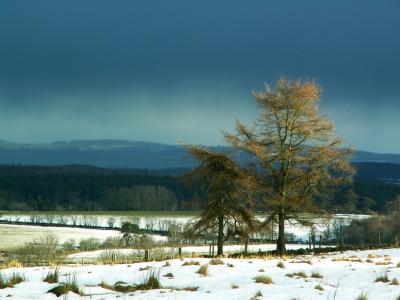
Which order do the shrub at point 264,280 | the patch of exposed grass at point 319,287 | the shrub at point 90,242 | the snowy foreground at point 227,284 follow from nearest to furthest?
the snowy foreground at point 227,284
the patch of exposed grass at point 319,287
the shrub at point 264,280
the shrub at point 90,242

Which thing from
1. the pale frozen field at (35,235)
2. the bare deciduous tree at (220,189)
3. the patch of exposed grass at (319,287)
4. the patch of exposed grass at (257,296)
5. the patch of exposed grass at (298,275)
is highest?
the bare deciduous tree at (220,189)

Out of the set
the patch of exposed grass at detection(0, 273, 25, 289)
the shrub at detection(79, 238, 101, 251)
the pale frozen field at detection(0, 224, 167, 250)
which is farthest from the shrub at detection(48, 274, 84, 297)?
the shrub at detection(79, 238, 101, 251)

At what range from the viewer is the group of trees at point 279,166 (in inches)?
1746

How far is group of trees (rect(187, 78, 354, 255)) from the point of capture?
145 feet

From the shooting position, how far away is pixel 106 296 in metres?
14.9

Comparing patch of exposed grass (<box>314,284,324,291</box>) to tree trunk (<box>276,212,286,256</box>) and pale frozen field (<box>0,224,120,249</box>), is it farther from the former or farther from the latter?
pale frozen field (<box>0,224,120,249</box>)

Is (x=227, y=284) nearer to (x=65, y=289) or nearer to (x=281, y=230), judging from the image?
(x=65, y=289)

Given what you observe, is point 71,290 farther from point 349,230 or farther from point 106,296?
point 349,230

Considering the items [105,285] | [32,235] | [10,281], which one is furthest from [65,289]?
[32,235]

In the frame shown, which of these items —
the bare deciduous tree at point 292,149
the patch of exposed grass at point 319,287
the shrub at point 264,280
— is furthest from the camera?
the bare deciduous tree at point 292,149

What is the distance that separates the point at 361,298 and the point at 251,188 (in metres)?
30.9

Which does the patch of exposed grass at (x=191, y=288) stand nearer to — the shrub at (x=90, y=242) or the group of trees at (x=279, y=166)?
the group of trees at (x=279, y=166)

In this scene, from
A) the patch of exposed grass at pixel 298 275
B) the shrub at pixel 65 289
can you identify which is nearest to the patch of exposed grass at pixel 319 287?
the patch of exposed grass at pixel 298 275

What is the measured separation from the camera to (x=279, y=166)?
152 feet
